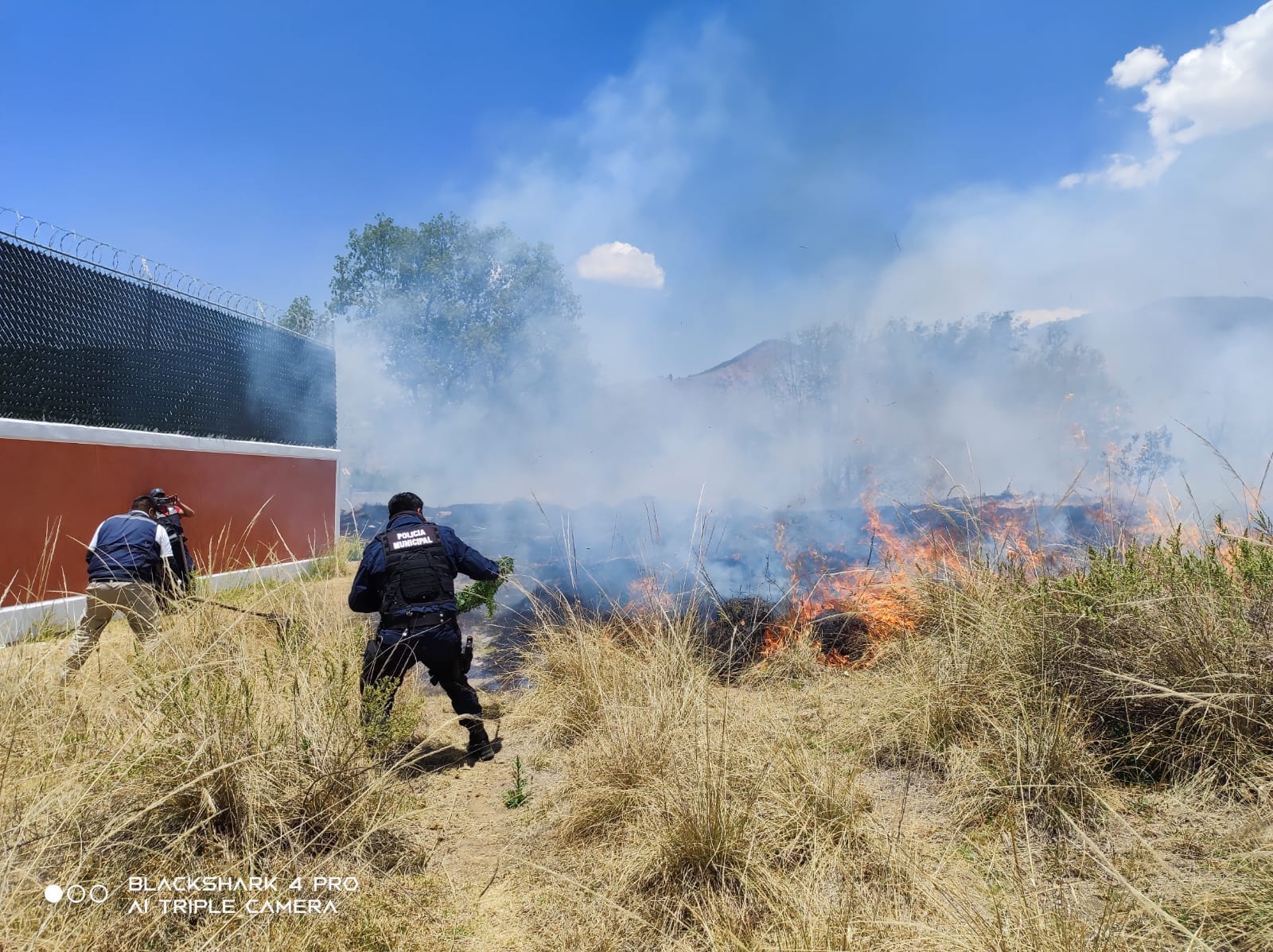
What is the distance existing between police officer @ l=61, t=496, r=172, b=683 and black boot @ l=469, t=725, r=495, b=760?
2.51 metres

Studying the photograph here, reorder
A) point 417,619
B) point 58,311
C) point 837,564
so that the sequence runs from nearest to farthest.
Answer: point 417,619 → point 58,311 → point 837,564

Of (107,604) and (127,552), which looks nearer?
(107,604)

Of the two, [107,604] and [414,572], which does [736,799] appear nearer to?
[414,572]

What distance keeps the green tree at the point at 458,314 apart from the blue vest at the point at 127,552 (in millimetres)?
14275

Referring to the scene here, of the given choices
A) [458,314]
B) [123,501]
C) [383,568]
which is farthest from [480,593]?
[458,314]

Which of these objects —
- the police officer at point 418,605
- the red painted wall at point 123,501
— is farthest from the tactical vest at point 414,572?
the red painted wall at point 123,501

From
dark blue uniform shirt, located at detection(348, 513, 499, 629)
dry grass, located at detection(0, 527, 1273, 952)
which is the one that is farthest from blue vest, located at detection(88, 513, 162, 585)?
dark blue uniform shirt, located at detection(348, 513, 499, 629)

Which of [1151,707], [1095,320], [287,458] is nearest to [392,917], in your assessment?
[1151,707]

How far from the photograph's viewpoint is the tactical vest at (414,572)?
4449 millimetres

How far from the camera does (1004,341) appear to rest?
1886 centimetres

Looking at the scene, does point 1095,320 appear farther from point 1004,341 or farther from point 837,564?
point 837,564

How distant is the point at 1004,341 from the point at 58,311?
1982cm

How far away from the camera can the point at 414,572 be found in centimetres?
449

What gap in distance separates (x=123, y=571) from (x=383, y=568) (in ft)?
7.53
